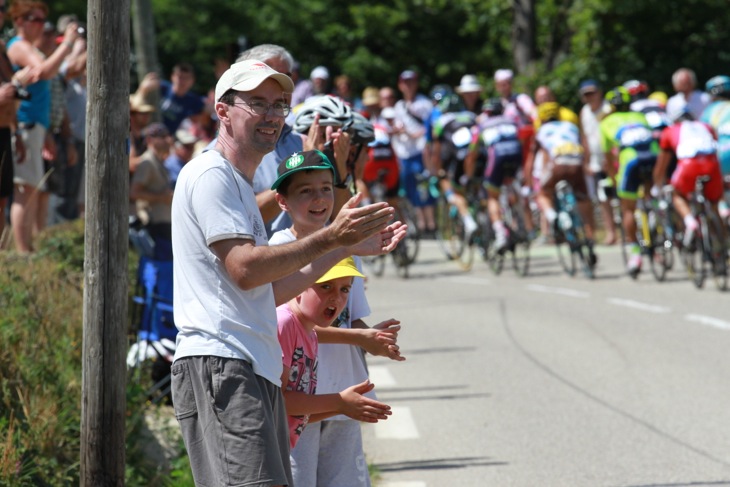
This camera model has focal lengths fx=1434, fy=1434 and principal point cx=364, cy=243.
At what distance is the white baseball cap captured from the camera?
4.53 meters

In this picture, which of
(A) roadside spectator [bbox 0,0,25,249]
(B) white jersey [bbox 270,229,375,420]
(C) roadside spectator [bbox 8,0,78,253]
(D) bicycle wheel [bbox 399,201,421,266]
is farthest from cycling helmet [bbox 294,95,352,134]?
(D) bicycle wheel [bbox 399,201,421,266]

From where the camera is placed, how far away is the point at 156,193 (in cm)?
1244

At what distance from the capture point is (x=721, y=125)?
1655 cm

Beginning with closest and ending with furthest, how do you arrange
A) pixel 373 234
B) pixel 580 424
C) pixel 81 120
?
pixel 373 234 → pixel 580 424 → pixel 81 120

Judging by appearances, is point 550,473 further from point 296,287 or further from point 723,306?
point 723,306

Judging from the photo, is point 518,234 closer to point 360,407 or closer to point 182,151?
point 182,151

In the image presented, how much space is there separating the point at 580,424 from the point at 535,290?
739cm

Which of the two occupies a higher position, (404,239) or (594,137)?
(594,137)

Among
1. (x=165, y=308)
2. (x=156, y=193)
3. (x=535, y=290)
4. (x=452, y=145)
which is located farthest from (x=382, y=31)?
(x=165, y=308)

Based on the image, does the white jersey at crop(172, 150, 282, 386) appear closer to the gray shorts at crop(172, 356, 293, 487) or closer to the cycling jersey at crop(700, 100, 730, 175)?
the gray shorts at crop(172, 356, 293, 487)

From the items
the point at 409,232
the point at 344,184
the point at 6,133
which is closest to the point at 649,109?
the point at 409,232

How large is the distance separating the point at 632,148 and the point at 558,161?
1150mm

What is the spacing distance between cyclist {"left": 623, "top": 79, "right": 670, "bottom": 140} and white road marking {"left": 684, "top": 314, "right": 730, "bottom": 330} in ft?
12.3

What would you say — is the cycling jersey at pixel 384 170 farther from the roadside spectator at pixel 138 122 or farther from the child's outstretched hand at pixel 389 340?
the child's outstretched hand at pixel 389 340
